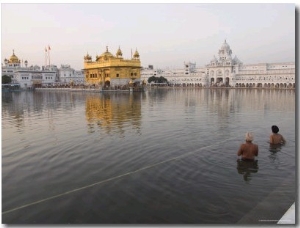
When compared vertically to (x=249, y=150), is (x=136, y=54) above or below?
above

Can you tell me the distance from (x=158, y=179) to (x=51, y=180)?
1995 millimetres

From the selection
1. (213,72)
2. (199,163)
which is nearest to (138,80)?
(213,72)

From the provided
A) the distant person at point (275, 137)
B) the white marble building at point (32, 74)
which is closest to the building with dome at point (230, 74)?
the white marble building at point (32, 74)

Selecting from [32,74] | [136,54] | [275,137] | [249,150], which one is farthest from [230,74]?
[249,150]

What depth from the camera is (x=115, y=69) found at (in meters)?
53.2

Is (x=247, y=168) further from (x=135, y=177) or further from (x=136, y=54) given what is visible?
(x=136, y=54)

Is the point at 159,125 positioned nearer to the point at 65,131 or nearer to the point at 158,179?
the point at 65,131

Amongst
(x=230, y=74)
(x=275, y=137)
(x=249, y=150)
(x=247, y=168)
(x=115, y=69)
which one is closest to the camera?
(x=247, y=168)

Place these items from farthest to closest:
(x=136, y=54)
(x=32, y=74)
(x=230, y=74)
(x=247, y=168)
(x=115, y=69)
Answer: (x=230, y=74), (x=32, y=74), (x=136, y=54), (x=115, y=69), (x=247, y=168)

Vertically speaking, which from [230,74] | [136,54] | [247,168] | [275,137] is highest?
[136,54]

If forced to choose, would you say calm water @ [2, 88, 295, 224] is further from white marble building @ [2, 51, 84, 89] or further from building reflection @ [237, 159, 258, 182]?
white marble building @ [2, 51, 84, 89]

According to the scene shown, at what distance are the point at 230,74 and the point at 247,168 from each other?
8287cm

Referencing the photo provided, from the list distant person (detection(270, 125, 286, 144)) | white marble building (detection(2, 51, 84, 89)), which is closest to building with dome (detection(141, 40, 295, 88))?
white marble building (detection(2, 51, 84, 89))

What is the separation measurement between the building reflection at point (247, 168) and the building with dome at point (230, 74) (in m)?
70.8
